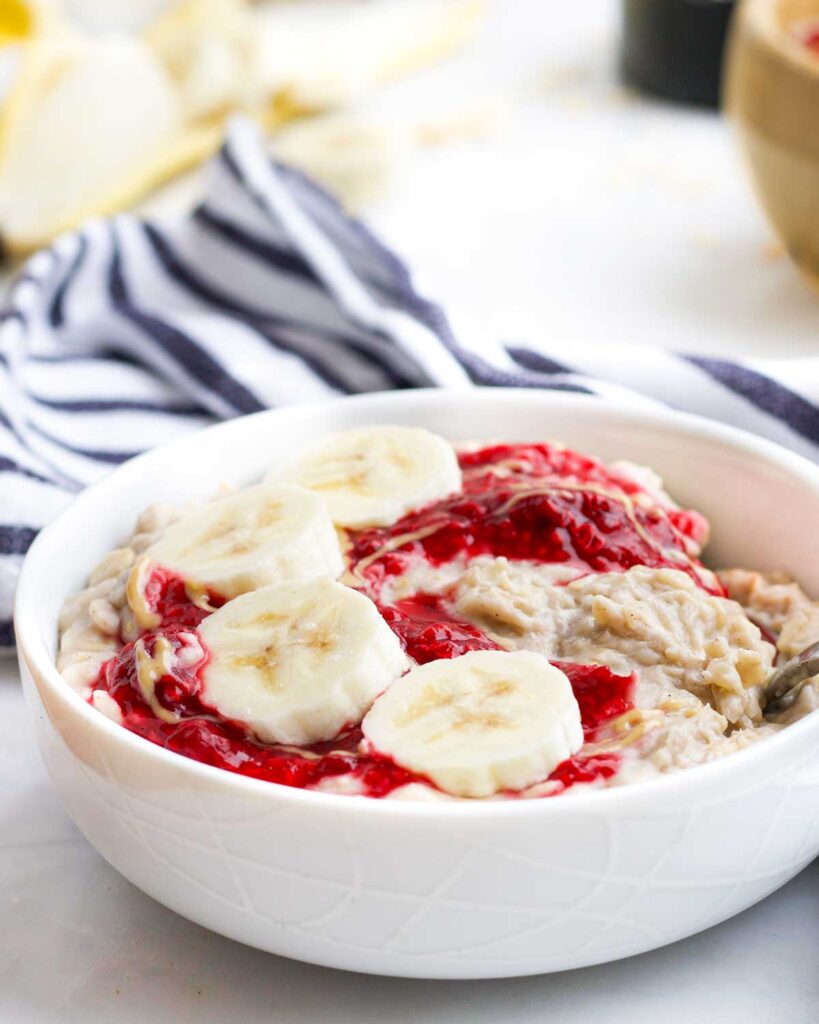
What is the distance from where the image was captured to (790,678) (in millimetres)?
1596

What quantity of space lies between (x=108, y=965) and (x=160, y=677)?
1.03 feet

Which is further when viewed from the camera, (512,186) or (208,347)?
(512,186)

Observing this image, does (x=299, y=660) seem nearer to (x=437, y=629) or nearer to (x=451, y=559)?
(x=437, y=629)

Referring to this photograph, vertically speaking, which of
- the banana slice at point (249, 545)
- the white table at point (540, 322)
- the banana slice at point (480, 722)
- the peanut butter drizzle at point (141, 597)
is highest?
the banana slice at point (480, 722)

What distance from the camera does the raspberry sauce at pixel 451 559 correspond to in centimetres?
145

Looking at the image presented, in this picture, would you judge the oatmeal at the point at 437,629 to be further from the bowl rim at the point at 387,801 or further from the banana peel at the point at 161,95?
the banana peel at the point at 161,95

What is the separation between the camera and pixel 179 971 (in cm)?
152

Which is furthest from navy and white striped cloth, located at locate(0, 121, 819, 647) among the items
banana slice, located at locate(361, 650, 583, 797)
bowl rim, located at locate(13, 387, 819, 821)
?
banana slice, located at locate(361, 650, 583, 797)

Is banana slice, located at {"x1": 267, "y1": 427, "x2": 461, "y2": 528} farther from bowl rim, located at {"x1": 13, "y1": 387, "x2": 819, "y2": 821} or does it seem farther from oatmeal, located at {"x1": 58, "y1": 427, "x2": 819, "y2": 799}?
bowl rim, located at {"x1": 13, "y1": 387, "x2": 819, "y2": 821}

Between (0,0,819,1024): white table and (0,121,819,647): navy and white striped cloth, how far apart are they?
0.47 m

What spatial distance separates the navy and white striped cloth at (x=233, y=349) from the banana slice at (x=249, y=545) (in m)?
0.36

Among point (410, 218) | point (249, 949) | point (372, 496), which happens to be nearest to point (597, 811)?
point (249, 949)

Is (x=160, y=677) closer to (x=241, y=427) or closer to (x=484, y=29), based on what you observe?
(x=241, y=427)

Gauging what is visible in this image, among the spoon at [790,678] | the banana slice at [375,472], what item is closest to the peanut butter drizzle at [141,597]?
the banana slice at [375,472]
